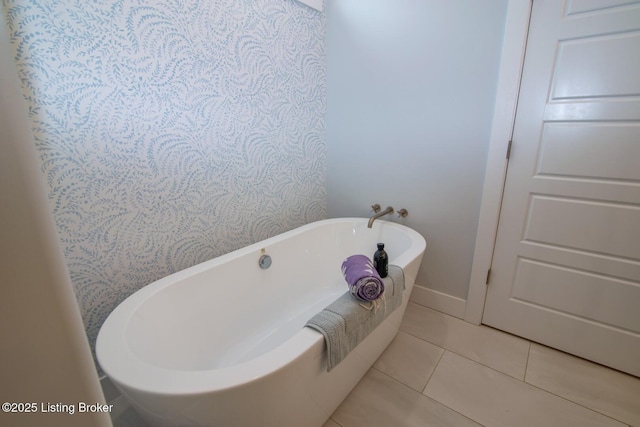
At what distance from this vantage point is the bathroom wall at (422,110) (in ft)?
5.11

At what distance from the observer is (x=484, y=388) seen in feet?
4.44

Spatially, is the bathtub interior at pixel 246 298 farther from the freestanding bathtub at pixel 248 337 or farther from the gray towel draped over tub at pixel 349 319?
the gray towel draped over tub at pixel 349 319

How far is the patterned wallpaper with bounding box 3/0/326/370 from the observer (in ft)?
3.35

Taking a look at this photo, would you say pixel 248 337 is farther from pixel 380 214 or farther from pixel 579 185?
pixel 579 185

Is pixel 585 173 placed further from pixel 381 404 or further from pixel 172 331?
pixel 172 331

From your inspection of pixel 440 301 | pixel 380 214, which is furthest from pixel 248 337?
pixel 440 301

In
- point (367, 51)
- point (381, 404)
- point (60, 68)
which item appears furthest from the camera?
point (367, 51)

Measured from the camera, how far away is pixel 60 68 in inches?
39.7

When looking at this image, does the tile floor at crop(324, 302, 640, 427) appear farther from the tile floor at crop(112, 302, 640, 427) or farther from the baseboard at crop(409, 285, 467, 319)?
the baseboard at crop(409, 285, 467, 319)

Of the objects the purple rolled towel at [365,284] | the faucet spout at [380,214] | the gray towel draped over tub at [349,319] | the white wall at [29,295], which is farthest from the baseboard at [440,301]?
the white wall at [29,295]

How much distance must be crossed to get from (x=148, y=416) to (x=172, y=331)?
45 centimetres

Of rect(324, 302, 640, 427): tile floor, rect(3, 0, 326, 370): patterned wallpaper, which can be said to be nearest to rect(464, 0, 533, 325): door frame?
rect(324, 302, 640, 427): tile floor

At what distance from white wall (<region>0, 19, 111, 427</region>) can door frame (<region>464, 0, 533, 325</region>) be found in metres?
1.78

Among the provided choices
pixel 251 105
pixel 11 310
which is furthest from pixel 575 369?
pixel 251 105
